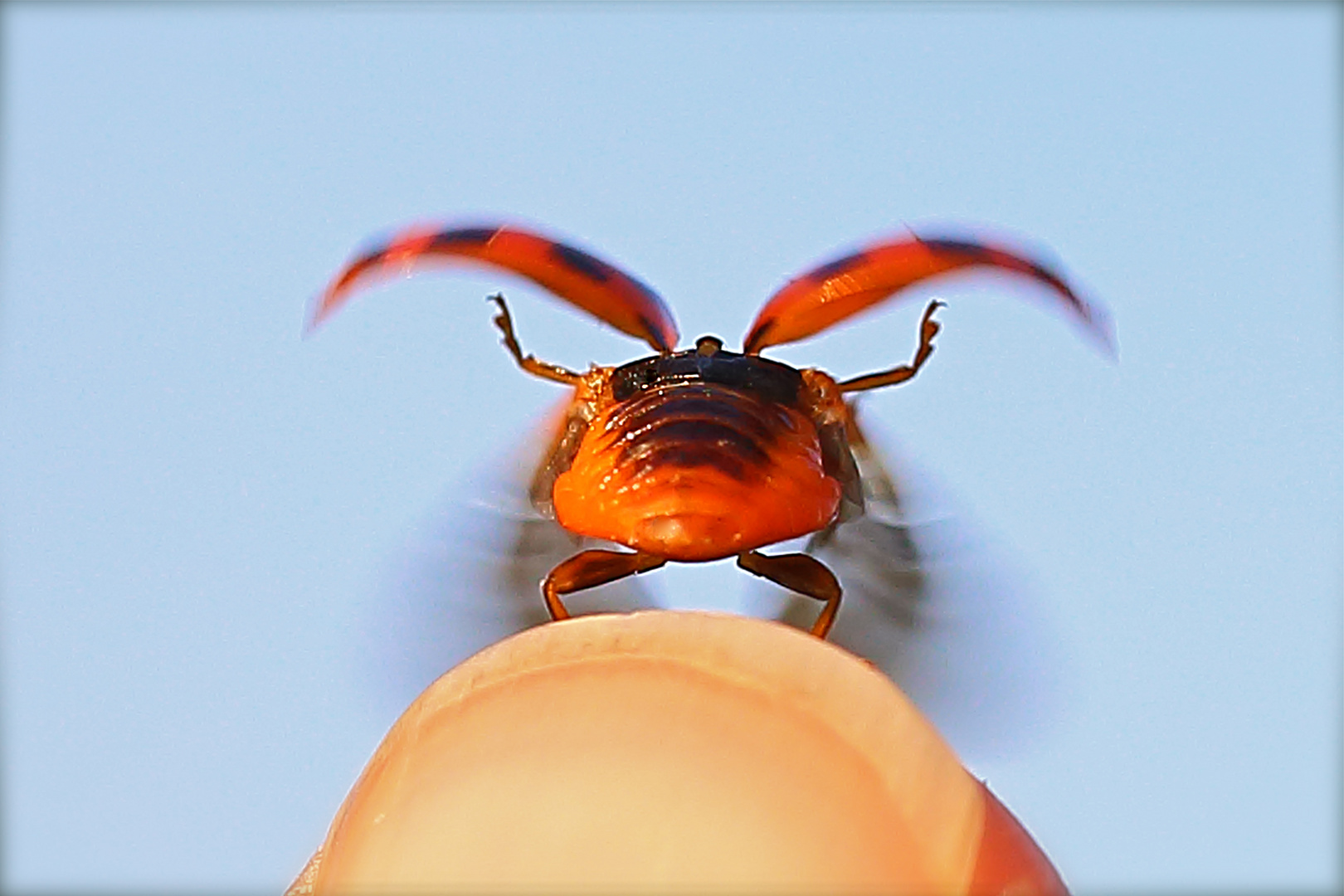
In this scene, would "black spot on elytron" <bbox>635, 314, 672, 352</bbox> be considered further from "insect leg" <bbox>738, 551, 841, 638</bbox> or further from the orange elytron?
"insect leg" <bbox>738, 551, 841, 638</bbox>

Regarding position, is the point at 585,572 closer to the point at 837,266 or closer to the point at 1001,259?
the point at 837,266

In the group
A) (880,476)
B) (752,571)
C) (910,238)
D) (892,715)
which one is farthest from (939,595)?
(892,715)

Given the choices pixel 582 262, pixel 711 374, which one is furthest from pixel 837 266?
pixel 582 262

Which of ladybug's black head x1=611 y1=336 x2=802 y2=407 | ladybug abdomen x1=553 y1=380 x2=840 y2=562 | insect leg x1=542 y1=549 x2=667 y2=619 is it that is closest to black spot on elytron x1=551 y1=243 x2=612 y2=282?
ladybug's black head x1=611 y1=336 x2=802 y2=407

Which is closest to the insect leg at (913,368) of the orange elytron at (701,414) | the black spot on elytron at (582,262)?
the orange elytron at (701,414)

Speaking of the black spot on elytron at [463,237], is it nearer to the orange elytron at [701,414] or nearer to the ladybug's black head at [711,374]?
the orange elytron at [701,414]

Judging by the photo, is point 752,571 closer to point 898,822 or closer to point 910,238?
point 910,238
